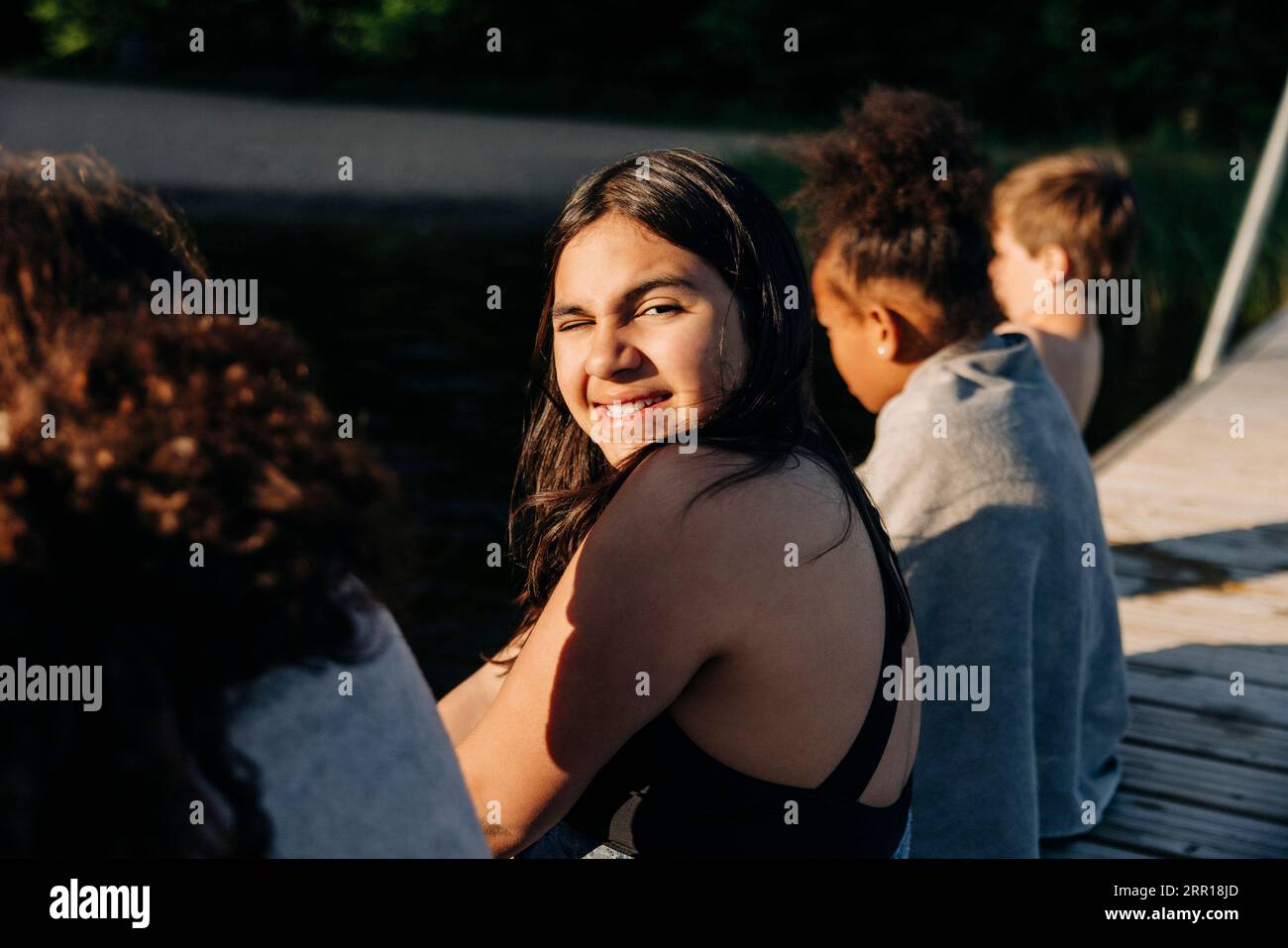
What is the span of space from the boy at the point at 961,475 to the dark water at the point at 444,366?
2.32 feet

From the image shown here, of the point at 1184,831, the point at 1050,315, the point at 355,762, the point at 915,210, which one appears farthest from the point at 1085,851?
the point at 355,762

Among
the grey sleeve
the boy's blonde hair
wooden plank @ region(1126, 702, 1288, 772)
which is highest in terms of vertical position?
the boy's blonde hair

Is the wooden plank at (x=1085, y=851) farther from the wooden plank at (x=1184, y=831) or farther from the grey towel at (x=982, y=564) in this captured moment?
the grey towel at (x=982, y=564)

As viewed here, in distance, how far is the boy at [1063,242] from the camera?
4004 mm

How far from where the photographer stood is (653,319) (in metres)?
1.80

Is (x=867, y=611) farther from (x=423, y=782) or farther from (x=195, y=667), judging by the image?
(x=195, y=667)

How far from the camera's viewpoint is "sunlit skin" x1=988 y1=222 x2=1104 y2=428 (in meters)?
4.05

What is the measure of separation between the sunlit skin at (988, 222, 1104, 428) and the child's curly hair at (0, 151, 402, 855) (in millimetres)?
3225

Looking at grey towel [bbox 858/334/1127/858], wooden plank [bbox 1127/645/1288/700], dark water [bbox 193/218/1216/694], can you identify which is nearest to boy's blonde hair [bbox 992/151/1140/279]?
dark water [bbox 193/218/1216/694]

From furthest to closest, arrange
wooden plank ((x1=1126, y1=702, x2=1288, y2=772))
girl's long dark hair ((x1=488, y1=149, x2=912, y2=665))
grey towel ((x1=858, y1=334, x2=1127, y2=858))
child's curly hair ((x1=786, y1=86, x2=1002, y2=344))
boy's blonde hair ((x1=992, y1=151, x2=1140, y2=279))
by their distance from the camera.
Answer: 1. boy's blonde hair ((x1=992, y1=151, x2=1140, y2=279))
2. wooden plank ((x1=1126, y1=702, x2=1288, y2=772))
3. child's curly hair ((x1=786, y1=86, x2=1002, y2=344))
4. grey towel ((x1=858, y1=334, x2=1127, y2=858))
5. girl's long dark hair ((x1=488, y1=149, x2=912, y2=665))

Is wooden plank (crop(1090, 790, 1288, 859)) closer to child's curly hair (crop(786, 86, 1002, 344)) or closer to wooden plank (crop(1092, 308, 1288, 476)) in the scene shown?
child's curly hair (crop(786, 86, 1002, 344))

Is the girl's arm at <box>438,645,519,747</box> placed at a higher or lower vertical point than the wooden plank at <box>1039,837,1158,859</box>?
higher

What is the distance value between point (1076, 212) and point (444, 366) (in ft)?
21.8

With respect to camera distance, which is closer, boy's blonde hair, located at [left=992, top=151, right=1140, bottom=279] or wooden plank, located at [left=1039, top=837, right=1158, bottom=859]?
wooden plank, located at [left=1039, top=837, right=1158, bottom=859]
